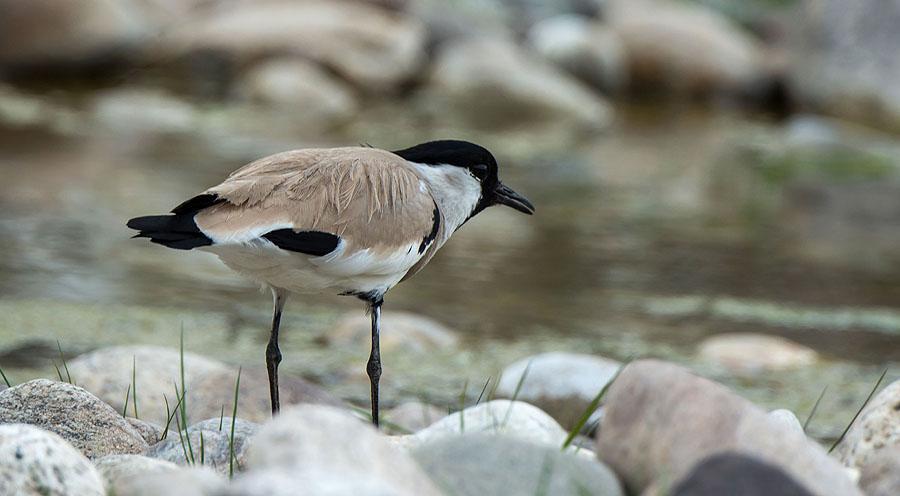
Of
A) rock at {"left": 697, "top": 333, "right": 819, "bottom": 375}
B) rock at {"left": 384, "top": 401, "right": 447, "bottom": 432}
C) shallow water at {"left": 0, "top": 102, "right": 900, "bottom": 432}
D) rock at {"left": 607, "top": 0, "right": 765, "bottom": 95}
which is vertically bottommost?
rock at {"left": 607, "top": 0, "right": 765, "bottom": 95}

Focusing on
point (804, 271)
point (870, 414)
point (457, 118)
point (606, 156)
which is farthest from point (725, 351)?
point (457, 118)

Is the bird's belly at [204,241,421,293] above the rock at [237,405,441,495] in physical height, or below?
below

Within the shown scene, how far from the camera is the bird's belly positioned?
3.82 meters

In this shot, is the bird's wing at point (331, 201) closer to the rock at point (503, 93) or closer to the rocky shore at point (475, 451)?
the rocky shore at point (475, 451)

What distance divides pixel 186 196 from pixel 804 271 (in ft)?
13.4

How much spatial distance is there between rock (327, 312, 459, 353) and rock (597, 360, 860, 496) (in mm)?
3584

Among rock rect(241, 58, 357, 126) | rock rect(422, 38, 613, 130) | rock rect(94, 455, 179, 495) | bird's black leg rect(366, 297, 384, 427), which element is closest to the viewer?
rock rect(94, 455, 179, 495)

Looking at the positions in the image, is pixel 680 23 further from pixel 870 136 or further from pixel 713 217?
pixel 713 217

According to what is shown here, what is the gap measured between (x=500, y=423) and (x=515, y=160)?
28.4ft

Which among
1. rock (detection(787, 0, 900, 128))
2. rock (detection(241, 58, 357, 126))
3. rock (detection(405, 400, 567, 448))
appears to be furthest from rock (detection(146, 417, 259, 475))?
rock (detection(787, 0, 900, 128))

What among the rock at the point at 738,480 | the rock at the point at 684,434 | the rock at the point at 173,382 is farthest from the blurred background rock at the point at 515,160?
the rock at the point at 738,480

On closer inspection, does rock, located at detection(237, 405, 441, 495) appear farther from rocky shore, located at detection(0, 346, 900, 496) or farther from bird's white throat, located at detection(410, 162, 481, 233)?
bird's white throat, located at detection(410, 162, 481, 233)

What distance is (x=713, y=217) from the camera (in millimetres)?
10594

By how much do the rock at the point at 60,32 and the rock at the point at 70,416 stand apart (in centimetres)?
1172
